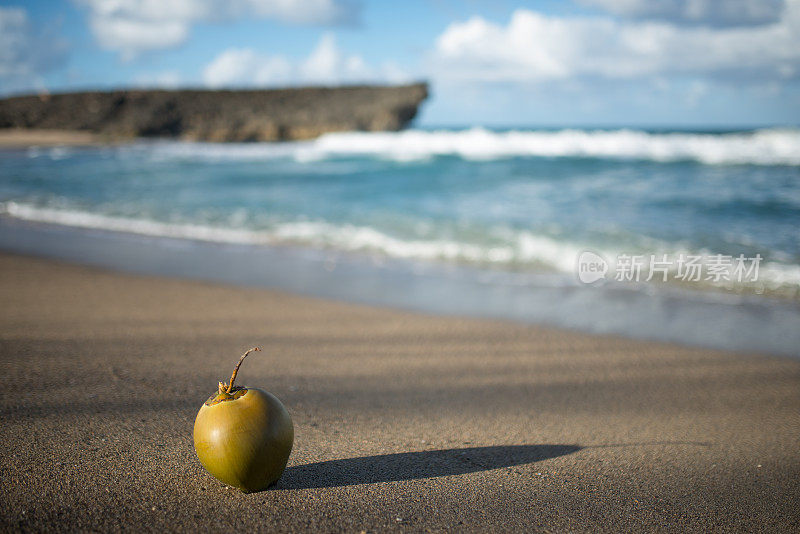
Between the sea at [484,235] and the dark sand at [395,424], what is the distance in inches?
45.2

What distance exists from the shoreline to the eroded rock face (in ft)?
110

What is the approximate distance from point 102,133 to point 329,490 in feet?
153

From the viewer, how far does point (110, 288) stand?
561 centimetres

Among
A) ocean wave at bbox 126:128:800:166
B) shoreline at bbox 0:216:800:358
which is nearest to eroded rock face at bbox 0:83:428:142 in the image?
ocean wave at bbox 126:128:800:166

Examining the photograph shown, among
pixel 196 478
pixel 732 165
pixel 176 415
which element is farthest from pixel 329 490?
pixel 732 165

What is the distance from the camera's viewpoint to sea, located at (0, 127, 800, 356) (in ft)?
18.9

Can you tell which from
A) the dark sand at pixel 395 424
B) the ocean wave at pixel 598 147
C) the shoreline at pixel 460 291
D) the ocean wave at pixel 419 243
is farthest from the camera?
the ocean wave at pixel 598 147

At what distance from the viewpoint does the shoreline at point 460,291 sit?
506 cm

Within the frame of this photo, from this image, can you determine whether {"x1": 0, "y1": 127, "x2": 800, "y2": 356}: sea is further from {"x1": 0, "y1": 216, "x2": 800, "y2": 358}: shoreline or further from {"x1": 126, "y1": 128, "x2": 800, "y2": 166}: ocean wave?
{"x1": 126, "y1": 128, "x2": 800, "y2": 166}: ocean wave

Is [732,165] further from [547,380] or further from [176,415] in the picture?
[176,415]

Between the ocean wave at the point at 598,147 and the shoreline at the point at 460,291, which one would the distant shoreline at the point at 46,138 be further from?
the shoreline at the point at 460,291

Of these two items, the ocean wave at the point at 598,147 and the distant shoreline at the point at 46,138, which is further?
the distant shoreline at the point at 46,138

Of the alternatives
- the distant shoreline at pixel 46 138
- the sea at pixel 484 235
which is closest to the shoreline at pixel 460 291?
the sea at pixel 484 235

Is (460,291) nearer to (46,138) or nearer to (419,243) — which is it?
(419,243)
